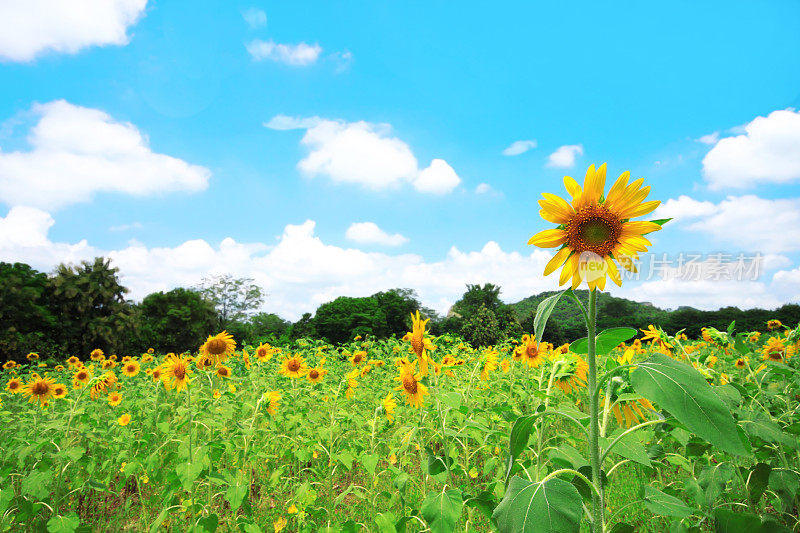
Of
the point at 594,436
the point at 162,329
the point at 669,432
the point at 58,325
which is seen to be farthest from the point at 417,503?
the point at 162,329

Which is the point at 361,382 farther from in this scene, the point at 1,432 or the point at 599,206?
the point at 599,206

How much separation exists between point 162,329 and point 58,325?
252 inches

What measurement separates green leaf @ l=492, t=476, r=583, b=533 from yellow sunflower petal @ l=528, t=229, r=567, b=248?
664 mm

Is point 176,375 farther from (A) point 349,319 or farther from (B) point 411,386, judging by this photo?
(A) point 349,319

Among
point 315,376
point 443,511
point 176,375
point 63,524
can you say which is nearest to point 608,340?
point 443,511

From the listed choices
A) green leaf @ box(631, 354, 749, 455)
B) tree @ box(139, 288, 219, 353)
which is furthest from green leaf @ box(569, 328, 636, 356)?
tree @ box(139, 288, 219, 353)

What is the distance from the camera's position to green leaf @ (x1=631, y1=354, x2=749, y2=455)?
36.4 inches

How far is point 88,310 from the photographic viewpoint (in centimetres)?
1867

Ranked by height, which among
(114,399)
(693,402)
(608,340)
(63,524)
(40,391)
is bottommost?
(63,524)

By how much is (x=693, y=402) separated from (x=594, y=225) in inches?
22.8

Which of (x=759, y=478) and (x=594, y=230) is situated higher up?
(x=594, y=230)

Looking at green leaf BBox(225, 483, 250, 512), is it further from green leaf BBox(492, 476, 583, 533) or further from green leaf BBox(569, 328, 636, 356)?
green leaf BBox(569, 328, 636, 356)

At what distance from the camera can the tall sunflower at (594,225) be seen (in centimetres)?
128

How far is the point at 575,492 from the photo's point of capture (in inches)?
40.0
